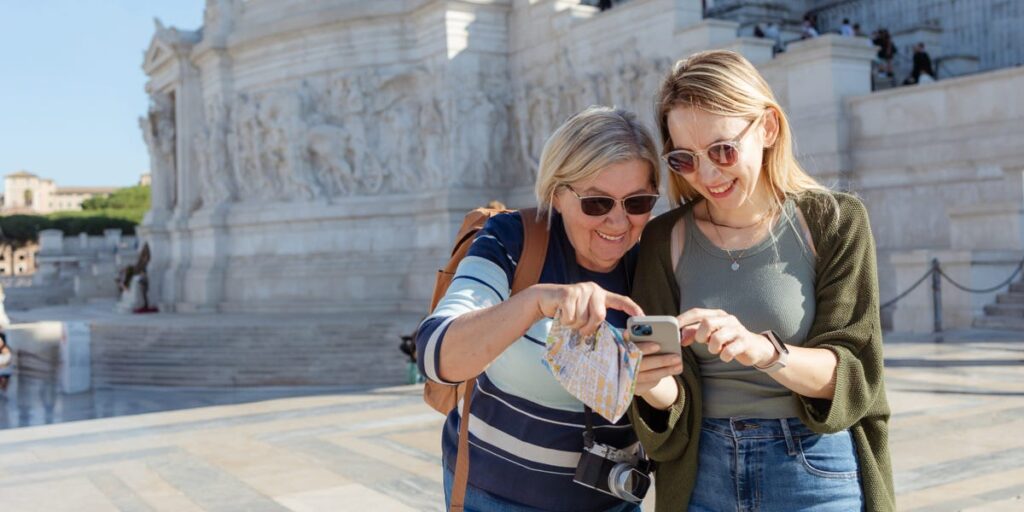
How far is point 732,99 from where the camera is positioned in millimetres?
2086

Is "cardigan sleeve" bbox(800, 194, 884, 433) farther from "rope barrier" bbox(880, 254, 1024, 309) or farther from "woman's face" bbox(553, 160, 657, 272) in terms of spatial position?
"rope barrier" bbox(880, 254, 1024, 309)

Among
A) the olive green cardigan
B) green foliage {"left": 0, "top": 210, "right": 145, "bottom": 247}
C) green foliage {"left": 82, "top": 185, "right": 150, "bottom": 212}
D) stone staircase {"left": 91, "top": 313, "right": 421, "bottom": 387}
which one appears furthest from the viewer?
green foliage {"left": 82, "top": 185, "right": 150, "bottom": 212}

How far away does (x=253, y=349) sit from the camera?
16031mm

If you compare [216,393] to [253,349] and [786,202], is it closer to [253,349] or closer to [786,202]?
[253,349]

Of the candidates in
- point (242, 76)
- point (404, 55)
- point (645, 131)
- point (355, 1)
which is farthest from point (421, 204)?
point (645, 131)

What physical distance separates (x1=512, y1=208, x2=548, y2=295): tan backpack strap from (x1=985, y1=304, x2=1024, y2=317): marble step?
10800mm

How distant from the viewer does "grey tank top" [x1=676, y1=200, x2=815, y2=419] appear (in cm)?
209

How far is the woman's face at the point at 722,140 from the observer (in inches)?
83.0

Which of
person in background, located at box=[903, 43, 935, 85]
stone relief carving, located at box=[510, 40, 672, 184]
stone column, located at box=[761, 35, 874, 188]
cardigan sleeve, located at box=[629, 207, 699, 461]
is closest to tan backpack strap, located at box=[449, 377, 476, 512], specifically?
cardigan sleeve, located at box=[629, 207, 699, 461]

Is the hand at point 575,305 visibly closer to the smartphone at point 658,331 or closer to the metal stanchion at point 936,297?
the smartphone at point 658,331

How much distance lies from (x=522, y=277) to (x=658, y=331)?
49 centimetres

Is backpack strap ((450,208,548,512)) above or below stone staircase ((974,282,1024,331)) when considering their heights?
above

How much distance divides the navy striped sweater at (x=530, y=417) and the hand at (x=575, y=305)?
0.32 m

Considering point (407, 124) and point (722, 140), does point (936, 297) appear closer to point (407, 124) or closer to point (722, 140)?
point (722, 140)
